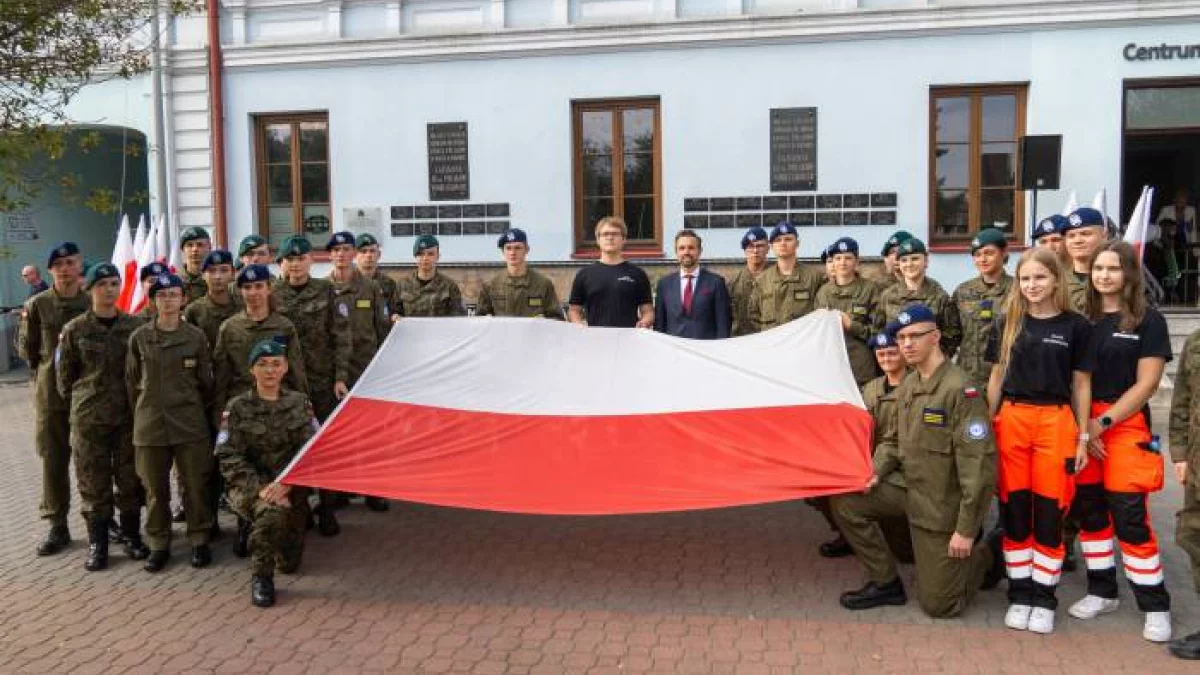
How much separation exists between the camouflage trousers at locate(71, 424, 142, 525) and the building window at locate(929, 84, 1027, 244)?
366 inches

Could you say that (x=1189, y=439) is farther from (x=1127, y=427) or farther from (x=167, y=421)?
(x=167, y=421)

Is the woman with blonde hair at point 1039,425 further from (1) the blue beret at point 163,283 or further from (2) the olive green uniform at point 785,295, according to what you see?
(1) the blue beret at point 163,283

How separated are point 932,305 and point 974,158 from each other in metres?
6.15

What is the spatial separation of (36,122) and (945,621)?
20.3 feet

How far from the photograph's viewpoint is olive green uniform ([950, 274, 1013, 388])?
18.9 ft

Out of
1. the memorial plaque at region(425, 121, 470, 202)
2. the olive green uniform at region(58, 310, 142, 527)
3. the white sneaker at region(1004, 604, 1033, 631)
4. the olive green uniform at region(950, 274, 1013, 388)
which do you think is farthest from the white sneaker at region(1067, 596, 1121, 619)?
the memorial plaque at region(425, 121, 470, 202)

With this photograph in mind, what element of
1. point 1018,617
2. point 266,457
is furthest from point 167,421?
point 1018,617

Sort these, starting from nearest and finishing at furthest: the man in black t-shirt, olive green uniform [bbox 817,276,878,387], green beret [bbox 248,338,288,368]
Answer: green beret [bbox 248,338,288,368]
olive green uniform [bbox 817,276,878,387]
the man in black t-shirt

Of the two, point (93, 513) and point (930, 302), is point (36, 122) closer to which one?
point (93, 513)

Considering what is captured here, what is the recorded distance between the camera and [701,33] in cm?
1125

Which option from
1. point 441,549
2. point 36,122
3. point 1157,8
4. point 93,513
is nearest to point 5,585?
point 93,513

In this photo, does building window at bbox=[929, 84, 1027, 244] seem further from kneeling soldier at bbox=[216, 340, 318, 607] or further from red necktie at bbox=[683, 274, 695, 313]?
kneeling soldier at bbox=[216, 340, 318, 607]

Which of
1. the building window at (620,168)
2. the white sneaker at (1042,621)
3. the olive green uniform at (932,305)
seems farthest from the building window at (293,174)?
the white sneaker at (1042,621)

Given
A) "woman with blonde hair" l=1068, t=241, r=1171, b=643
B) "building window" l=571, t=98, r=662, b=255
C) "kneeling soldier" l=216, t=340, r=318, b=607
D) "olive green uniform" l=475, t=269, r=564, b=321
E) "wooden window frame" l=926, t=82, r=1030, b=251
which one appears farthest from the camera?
"building window" l=571, t=98, r=662, b=255
